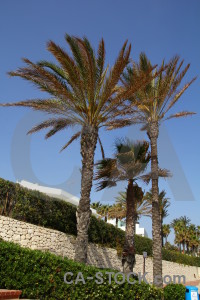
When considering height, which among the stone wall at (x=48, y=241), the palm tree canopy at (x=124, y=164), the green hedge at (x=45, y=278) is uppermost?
the palm tree canopy at (x=124, y=164)

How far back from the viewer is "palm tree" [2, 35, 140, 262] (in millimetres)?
10297

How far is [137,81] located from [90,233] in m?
9.87

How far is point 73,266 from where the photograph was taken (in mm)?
7566

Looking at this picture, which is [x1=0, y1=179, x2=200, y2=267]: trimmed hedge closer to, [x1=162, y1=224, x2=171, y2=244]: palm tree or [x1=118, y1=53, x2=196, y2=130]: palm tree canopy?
[x1=118, y1=53, x2=196, y2=130]: palm tree canopy

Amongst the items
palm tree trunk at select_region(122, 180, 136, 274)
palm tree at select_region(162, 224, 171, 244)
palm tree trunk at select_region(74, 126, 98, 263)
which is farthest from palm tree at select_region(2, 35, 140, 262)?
palm tree at select_region(162, 224, 171, 244)

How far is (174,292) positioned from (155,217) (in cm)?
298

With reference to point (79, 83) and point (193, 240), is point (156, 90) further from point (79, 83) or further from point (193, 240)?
point (193, 240)

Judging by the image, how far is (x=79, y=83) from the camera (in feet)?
34.6

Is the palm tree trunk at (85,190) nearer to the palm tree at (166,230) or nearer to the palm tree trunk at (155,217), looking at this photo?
the palm tree trunk at (155,217)

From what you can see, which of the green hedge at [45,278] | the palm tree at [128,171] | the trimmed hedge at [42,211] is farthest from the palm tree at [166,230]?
the green hedge at [45,278]

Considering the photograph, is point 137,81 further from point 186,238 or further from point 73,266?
point 186,238

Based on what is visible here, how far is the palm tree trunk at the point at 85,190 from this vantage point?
9664mm

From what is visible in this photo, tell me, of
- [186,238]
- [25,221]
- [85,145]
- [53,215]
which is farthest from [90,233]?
[186,238]

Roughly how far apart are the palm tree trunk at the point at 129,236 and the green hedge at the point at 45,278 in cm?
564
